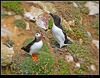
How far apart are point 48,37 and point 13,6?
1051 mm

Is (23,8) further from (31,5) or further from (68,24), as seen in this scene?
(68,24)

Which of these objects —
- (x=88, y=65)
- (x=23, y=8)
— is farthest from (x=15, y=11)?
(x=88, y=65)

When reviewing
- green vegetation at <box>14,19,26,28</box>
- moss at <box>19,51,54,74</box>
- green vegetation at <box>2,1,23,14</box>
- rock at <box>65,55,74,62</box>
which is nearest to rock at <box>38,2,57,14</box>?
green vegetation at <box>2,1,23,14</box>

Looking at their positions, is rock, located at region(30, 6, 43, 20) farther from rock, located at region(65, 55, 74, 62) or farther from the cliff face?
rock, located at region(65, 55, 74, 62)

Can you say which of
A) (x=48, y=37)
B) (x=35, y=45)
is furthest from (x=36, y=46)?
(x=48, y=37)

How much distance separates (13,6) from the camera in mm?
8781

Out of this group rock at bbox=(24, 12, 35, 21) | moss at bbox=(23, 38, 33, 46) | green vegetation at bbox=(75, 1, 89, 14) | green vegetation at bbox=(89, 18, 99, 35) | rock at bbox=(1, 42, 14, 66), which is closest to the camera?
rock at bbox=(1, 42, 14, 66)

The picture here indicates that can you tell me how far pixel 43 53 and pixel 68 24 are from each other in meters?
Answer: 1.04

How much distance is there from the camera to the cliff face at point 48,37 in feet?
26.8

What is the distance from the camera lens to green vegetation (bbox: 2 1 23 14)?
8711 millimetres

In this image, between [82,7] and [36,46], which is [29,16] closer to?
[36,46]

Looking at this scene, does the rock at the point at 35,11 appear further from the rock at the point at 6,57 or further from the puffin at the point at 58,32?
the rock at the point at 6,57

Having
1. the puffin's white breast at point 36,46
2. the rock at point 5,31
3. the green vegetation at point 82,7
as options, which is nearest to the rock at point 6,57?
the puffin's white breast at point 36,46

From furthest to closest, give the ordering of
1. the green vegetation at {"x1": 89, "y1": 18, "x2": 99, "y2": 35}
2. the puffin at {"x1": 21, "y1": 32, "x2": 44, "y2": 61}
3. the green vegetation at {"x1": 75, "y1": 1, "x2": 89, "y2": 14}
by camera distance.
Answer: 1. the green vegetation at {"x1": 75, "y1": 1, "x2": 89, "y2": 14}
2. the green vegetation at {"x1": 89, "y1": 18, "x2": 99, "y2": 35}
3. the puffin at {"x1": 21, "y1": 32, "x2": 44, "y2": 61}
